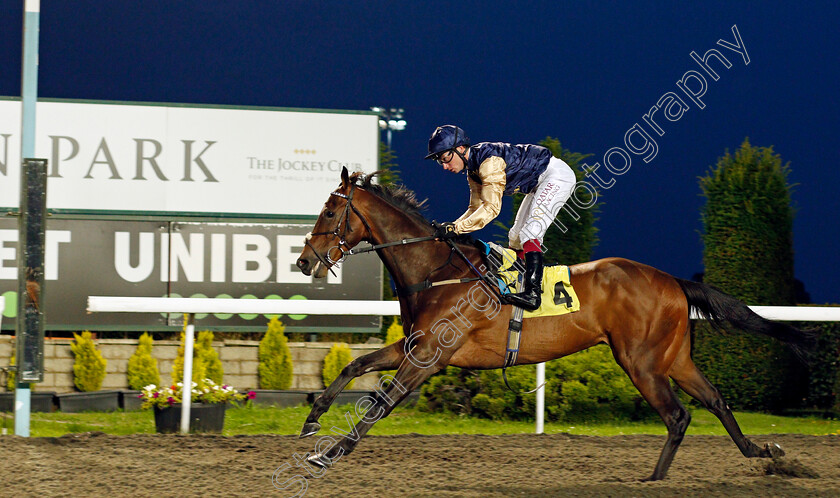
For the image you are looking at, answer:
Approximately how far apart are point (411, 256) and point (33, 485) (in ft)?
6.84

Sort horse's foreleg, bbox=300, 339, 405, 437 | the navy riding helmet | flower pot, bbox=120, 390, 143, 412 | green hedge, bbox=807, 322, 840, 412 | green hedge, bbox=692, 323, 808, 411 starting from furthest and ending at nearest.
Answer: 1. green hedge, bbox=692, 323, 808, 411
2. green hedge, bbox=807, 322, 840, 412
3. flower pot, bbox=120, 390, 143, 412
4. the navy riding helmet
5. horse's foreleg, bbox=300, 339, 405, 437

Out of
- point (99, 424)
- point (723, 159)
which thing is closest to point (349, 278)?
point (99, 424)

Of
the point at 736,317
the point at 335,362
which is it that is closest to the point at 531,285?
the point at 736,317

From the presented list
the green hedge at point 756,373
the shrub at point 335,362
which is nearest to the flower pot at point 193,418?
the shrub at point 335,362

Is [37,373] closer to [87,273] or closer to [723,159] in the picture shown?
[87,273]

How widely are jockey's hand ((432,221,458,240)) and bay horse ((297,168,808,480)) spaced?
2.3 inches

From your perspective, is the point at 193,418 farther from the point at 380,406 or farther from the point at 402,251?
the point at 402,251

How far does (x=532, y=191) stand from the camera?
4.55 meters

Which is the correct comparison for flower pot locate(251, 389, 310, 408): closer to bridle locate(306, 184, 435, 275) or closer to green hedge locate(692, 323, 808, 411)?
bridle locate(306, 184, 435, 275)

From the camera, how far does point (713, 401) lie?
4.51m

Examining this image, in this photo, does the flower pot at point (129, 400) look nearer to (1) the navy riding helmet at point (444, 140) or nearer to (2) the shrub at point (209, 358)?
(2) the shrub at point (209, 358)

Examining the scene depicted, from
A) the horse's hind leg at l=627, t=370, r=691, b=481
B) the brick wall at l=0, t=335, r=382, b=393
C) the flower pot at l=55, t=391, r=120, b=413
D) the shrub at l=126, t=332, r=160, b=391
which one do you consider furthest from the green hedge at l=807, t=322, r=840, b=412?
the flower pot at l=55, t=391, r=120, b=413

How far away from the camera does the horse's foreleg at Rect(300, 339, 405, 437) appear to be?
4.09 meters

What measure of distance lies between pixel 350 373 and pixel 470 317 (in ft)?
2.24
